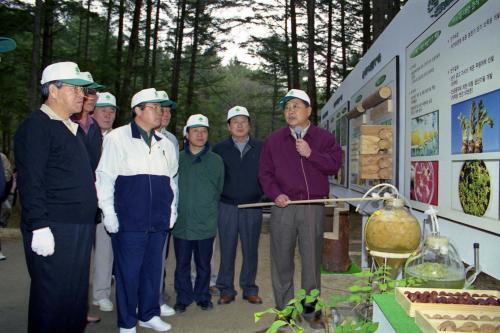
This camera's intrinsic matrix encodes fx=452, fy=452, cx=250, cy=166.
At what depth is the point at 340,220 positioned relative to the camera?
6473mm

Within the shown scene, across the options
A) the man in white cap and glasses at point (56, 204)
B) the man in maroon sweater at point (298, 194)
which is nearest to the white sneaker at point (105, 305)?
the man in white cap and glasses at point (56, 204)

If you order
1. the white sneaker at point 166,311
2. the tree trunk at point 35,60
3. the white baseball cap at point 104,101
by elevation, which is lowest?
the white sneaker at point 166,311

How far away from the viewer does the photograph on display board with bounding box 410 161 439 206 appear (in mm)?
3500

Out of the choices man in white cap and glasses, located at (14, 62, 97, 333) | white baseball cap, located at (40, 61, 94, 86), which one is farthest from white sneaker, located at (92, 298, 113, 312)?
white baseball cap, located at (40, 61, 94, 86)

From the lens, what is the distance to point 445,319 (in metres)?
1.71

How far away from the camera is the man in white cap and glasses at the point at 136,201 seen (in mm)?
3711

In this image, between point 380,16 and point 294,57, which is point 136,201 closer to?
point 380,16

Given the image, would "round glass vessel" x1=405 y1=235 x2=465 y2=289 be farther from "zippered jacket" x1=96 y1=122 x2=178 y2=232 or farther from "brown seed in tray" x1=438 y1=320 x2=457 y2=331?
"zippered jacket" x1=96 y1=122 x2=178 y2=232

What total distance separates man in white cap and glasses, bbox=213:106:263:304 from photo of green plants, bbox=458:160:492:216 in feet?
7.74

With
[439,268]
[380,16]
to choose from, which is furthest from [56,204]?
[380,16]

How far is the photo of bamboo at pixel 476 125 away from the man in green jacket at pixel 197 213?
2.42 metres

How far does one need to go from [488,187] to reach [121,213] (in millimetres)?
2694

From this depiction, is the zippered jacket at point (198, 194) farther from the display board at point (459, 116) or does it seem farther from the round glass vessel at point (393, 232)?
the round glass vessel at point (393, 232)

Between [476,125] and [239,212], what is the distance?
2729 millimetres
